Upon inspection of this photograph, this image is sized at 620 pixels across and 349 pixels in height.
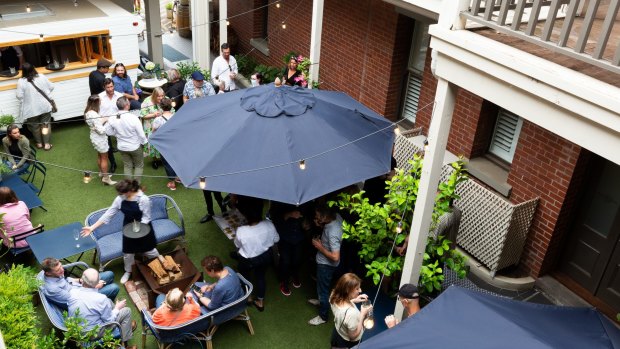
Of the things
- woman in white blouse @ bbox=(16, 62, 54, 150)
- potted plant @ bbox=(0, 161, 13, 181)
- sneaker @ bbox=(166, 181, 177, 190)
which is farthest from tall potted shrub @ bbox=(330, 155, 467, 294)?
woman in white blouse @ bbox=(16, 62, 54, 150)

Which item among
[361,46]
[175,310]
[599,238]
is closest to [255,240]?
[175,310]

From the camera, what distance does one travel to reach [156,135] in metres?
7.16

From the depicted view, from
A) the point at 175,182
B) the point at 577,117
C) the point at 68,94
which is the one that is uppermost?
the point at 577,117

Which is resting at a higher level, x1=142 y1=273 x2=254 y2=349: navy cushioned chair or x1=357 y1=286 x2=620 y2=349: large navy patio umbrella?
x1=357 y1=286 x2=620 y2=349: large navy patio umbrella

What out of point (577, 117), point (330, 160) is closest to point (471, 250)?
point (330, 160)

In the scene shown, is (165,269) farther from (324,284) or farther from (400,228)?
(400,228)

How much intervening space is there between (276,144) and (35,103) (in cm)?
588

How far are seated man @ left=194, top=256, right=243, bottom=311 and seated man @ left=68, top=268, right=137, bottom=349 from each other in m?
0.90

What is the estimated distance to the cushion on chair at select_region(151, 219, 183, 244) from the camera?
756 cm

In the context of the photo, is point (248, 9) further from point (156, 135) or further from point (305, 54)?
point (156, 135)

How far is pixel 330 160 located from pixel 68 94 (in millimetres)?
6871

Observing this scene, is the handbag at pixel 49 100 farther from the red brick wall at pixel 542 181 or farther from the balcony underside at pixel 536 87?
the red brick wall at pixel 542 181

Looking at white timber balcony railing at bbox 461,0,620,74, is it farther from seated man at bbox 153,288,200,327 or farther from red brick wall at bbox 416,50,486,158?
seated man at bbox 153,288,200,327

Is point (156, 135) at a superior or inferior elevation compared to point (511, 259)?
superior
